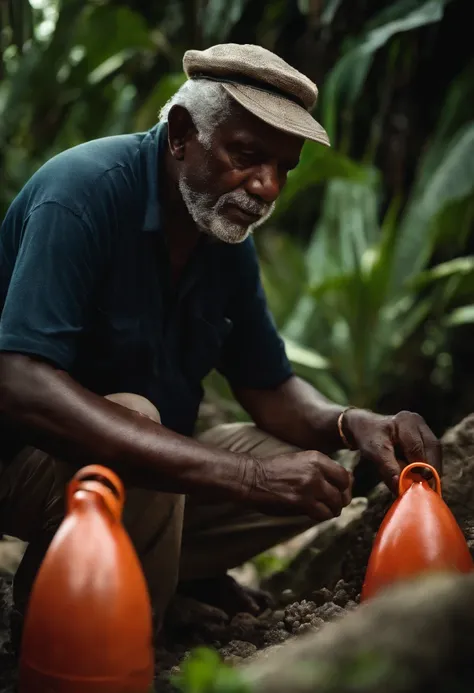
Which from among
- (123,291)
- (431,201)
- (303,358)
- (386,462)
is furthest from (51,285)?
(431,201)

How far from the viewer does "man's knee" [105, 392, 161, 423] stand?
1507 millimetres

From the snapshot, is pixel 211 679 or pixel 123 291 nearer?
pixel 211 679

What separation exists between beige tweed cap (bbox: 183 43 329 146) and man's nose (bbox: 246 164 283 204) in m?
0.09

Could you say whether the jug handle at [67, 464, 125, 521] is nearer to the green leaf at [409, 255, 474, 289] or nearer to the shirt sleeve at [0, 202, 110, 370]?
the shirt sleeve at [0, 202, 110, 370]

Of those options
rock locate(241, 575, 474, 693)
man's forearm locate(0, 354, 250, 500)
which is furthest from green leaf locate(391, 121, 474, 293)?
rock locate(241, 575, 474, 693)

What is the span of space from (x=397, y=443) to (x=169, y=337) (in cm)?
49

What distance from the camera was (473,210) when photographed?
3465 mm

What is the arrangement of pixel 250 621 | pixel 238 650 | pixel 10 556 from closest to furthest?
pixel 238 650
pixel 250 621
pixel 10 556

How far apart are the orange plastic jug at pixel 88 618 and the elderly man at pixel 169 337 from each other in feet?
1.05

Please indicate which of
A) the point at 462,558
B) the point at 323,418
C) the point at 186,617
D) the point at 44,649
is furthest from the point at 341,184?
the point at 44,649

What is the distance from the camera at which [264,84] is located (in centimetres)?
159

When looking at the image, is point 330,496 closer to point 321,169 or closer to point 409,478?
point 409,478

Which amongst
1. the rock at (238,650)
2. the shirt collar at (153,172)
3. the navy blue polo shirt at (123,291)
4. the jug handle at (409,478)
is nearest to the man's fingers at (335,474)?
the jug handle at (409,478)

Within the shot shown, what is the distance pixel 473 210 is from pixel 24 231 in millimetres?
2401
